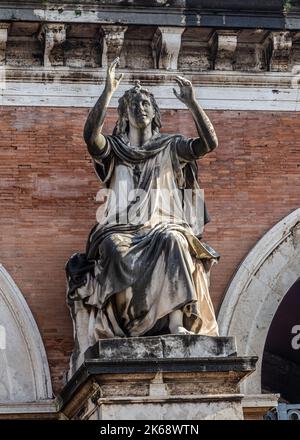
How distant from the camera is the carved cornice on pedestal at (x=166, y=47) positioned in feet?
54.0

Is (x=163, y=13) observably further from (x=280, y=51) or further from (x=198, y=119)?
(x=198, y=119)

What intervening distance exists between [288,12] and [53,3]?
7.71 ft

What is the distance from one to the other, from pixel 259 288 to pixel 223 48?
2.46 m

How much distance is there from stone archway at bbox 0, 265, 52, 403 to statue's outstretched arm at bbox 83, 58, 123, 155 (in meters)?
1.68

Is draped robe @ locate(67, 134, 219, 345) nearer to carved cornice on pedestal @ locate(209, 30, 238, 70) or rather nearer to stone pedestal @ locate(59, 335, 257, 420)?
stone pedestal @ locate(59, 335, 257, 420)

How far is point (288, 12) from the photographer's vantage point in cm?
1662

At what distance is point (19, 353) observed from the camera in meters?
15.4

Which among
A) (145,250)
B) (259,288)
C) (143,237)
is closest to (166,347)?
(145,250)

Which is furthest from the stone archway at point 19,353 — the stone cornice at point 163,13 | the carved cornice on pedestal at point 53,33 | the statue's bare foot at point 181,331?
the stone cornice at point 163,13

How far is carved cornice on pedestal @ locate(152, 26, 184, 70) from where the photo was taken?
1645cm

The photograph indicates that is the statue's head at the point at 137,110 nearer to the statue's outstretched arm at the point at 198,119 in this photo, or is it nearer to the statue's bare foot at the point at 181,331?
the statue's outstretched arm at the point at 198,119
